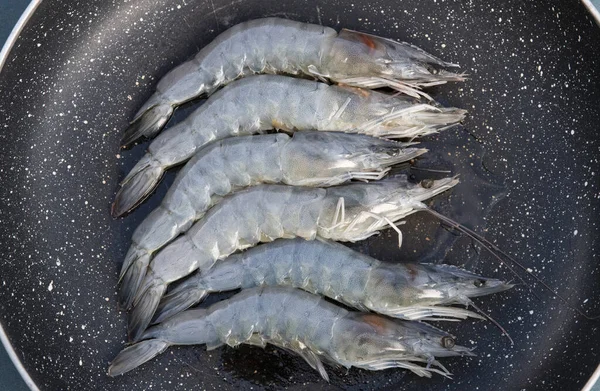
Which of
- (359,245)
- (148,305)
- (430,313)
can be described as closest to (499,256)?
(430,313)

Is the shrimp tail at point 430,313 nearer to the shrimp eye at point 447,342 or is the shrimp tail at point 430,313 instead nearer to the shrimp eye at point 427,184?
the shrimp eye at point 447,342

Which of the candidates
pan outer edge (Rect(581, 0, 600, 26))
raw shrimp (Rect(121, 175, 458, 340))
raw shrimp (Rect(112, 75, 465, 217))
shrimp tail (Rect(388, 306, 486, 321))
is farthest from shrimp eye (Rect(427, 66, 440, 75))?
shrimp tail (Rect(388, 306, 486, 321))

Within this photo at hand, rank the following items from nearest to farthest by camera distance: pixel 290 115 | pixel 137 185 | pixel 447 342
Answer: pixel 447 342 → pixel 290 115 → pixel 137 185

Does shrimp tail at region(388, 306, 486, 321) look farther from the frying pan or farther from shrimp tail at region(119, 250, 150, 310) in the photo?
shrimp tail at region(119, 250, 150, 310)

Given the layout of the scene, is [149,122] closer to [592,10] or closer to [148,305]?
[148,305]

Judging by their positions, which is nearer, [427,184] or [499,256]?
[427,184]

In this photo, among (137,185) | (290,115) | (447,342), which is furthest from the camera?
(137,185)
